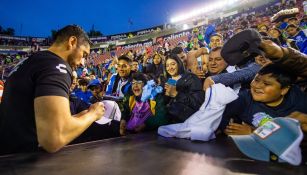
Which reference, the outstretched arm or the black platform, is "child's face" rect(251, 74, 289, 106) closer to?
the black platform

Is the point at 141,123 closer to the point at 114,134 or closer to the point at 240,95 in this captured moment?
the point at 114,134

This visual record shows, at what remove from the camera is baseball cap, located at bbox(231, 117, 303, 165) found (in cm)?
120

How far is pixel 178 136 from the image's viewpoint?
6.56 ft

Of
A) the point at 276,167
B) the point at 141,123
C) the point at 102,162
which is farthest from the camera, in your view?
the point at 141,123

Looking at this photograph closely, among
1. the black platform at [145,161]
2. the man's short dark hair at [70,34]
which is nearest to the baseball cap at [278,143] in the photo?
the black platform at [145,161]

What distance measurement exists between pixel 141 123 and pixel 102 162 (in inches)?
61.2

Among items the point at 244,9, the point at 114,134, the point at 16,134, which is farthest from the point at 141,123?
the point at 244,9

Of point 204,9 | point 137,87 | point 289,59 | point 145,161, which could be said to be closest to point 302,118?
point 289,59

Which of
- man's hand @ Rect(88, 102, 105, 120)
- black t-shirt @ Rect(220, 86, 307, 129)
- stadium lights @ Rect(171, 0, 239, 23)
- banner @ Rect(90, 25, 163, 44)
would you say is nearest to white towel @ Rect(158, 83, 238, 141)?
black t-shirt @ Rect(220, 86, 307, 129)

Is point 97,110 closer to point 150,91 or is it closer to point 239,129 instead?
point 239,129

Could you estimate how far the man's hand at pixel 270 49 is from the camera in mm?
1535

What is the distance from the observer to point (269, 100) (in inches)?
72.1

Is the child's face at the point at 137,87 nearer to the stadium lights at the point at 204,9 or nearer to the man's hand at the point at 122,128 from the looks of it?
the man's hand at the point at 122,128

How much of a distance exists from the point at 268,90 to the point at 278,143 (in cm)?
65
